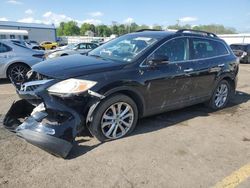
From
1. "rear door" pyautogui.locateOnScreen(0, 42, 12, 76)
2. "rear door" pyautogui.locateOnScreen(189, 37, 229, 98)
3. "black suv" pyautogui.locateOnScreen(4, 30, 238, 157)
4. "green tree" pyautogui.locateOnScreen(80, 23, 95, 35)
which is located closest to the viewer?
"black suv" pyautogui.locateOnScreen(4, 30, 238, 157)

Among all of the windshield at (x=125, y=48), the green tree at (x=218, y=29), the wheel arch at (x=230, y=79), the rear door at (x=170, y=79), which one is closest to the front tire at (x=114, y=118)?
the rear door at (x=170, y=79)

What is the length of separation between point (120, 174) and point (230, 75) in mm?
4147

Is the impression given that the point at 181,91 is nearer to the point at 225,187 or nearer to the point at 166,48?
the point at 166,48

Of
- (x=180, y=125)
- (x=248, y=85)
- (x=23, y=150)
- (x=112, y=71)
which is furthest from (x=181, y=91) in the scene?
(x=248, y=85)

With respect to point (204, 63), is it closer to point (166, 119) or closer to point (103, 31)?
point (166, 119)

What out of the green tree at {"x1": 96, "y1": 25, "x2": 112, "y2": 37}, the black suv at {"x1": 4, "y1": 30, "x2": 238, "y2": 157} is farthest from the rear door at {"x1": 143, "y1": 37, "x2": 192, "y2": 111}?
the green tree at {"x1": 96, "y1": 25, "x2": 112, "y2": 37}

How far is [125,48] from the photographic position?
4.82 meters

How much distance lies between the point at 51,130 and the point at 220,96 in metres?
4.24

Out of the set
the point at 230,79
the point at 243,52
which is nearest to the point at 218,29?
the point at 243,52

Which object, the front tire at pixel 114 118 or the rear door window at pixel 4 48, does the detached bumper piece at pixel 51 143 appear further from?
the rear door window at pixel 4 48

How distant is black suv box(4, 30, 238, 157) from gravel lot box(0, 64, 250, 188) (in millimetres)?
236

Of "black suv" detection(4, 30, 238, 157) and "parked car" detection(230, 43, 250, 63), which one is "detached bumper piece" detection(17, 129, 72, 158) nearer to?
"black suv" detection(4, 30, 238, 157)

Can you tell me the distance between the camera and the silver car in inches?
324

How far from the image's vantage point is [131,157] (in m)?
3.67
